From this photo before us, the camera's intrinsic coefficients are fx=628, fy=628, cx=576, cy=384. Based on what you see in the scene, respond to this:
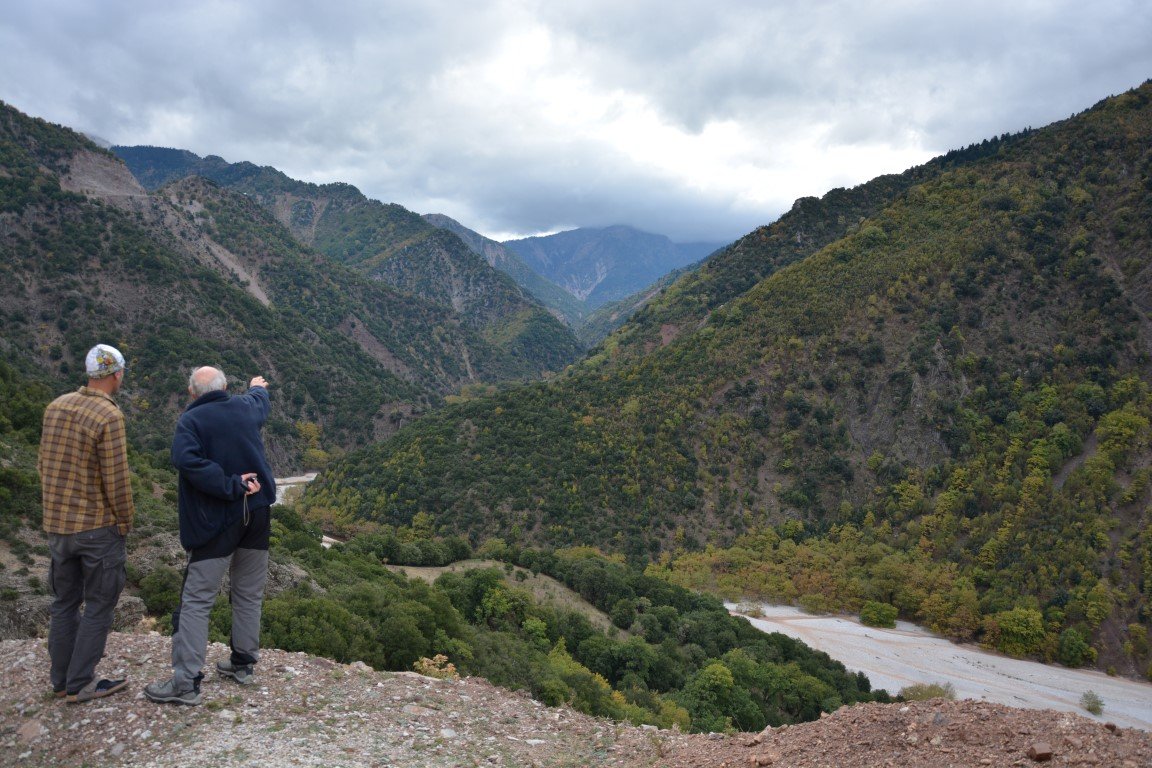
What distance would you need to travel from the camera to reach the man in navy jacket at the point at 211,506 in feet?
17.8

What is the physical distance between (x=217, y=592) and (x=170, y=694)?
2.90 ft

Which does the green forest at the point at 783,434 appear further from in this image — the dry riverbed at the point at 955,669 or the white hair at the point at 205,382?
the white hair at the point at 205,382

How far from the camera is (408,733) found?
612cm

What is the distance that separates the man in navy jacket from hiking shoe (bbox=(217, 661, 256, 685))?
0.55 m

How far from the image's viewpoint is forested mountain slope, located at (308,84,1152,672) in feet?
171

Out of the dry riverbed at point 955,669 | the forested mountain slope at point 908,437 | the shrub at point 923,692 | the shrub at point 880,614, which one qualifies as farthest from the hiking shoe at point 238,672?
the shrub at point 880,614

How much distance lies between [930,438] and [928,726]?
6651 centimetres

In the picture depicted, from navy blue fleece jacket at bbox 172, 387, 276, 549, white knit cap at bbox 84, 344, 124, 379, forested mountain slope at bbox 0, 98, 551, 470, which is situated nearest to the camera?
navy blue fleece jacket at bbox 172, 387, 276, 549

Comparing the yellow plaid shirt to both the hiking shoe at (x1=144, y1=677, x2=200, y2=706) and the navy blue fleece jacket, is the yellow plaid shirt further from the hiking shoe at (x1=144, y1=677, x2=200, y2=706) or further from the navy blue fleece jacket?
the hiking shoe at (x1=144, y1=677, x2=200, y2=706)

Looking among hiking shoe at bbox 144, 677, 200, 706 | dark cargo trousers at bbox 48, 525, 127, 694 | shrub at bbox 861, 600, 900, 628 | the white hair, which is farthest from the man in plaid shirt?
shrub at bbox 861, 600, 900, 628

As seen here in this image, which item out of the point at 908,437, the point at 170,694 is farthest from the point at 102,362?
the point at 908,437

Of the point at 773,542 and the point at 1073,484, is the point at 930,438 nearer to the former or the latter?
the point at 1073,484

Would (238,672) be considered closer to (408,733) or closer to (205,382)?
(408,733)

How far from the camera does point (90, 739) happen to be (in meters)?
4.96
